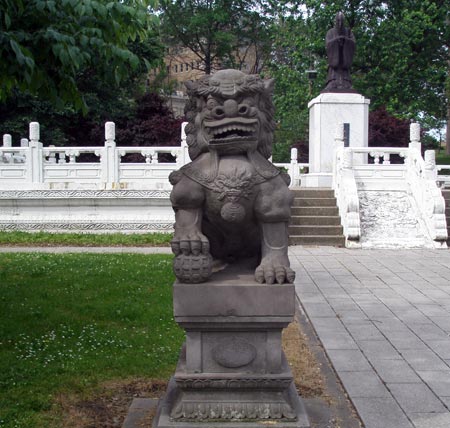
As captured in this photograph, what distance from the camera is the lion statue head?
3.53 meters

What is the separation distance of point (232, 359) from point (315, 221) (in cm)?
1048

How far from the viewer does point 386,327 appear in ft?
20.9

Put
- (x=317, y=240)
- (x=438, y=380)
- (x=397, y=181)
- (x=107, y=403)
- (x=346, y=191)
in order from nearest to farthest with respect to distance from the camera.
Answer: (x=107, y=403) → (x=438, y=380) → (x=317, y=240) → (x=346, y=191) → (x=397, y=181)

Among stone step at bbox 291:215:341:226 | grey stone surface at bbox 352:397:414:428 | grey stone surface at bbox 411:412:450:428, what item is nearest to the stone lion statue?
grey stone surface at bbox 352:397:414:428

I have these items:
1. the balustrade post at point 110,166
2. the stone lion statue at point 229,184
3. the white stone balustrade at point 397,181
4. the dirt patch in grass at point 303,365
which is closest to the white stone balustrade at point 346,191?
the white stone balustrade at point 397,181

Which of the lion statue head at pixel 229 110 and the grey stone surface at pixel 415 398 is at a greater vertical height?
the lion statue head at pixel 229 110

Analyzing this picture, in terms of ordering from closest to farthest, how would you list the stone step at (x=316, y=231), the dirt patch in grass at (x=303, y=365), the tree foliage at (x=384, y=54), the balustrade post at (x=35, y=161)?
the dirt patch in grass at (x=303, y=365) < the stone step at (x=316, y=231) < the balustrade post at (x=35, y=161) < the tree foliage at (x=384, y=54)

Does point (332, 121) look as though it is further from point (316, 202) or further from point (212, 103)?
A: point (212, 103)

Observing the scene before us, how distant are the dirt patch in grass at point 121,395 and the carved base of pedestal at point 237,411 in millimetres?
505

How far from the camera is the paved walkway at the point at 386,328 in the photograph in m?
4.27

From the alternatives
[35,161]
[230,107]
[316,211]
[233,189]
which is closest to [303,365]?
[233,189]

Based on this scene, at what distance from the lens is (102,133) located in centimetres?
2648

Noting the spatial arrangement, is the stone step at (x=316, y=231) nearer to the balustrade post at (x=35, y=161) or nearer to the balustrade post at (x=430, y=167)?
the balustrade post at (x=430, y=167)

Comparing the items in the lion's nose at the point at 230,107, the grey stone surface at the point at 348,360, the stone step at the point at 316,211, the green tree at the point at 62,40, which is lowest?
the grey stone surface at the point at 348,360
